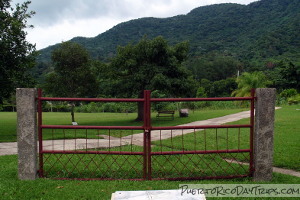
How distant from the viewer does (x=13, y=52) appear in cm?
1192

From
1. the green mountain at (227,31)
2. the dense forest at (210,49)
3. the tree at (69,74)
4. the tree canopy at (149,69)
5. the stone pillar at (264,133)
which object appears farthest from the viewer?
the green mountain at (227,31)

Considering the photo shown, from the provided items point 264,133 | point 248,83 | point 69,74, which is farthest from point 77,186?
point 248,83

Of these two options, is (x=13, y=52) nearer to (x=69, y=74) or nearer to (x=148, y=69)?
(x=69, y=74)

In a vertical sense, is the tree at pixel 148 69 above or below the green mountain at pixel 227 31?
below

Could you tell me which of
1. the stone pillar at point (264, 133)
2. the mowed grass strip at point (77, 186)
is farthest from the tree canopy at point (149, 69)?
the mowed grass strip at point (77, 186)

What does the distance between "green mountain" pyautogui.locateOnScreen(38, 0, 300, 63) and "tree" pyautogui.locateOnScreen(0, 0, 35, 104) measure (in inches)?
1553

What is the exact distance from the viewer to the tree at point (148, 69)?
16.4 m

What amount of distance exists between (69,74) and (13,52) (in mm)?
4055

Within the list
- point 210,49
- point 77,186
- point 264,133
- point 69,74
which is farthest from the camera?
point 210,49

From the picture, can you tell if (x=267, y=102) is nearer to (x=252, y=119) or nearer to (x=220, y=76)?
(x=252, y=119)

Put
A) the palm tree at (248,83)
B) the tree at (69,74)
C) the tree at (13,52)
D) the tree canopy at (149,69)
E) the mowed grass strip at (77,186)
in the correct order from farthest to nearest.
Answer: the palm tree at (248,83) → the tree canopy at (149,69) → the tree at (69,74) → the tree at (13,52) → the mowed grass strip at (77,186)

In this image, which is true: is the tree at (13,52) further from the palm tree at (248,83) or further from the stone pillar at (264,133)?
the palm tree at (248,83)

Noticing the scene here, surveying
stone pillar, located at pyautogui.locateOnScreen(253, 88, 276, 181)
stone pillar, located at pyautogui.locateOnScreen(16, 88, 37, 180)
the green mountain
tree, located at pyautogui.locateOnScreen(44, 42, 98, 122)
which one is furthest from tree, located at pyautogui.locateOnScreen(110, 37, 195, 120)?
the green mountain

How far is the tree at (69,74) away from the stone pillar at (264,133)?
11.9 metres
